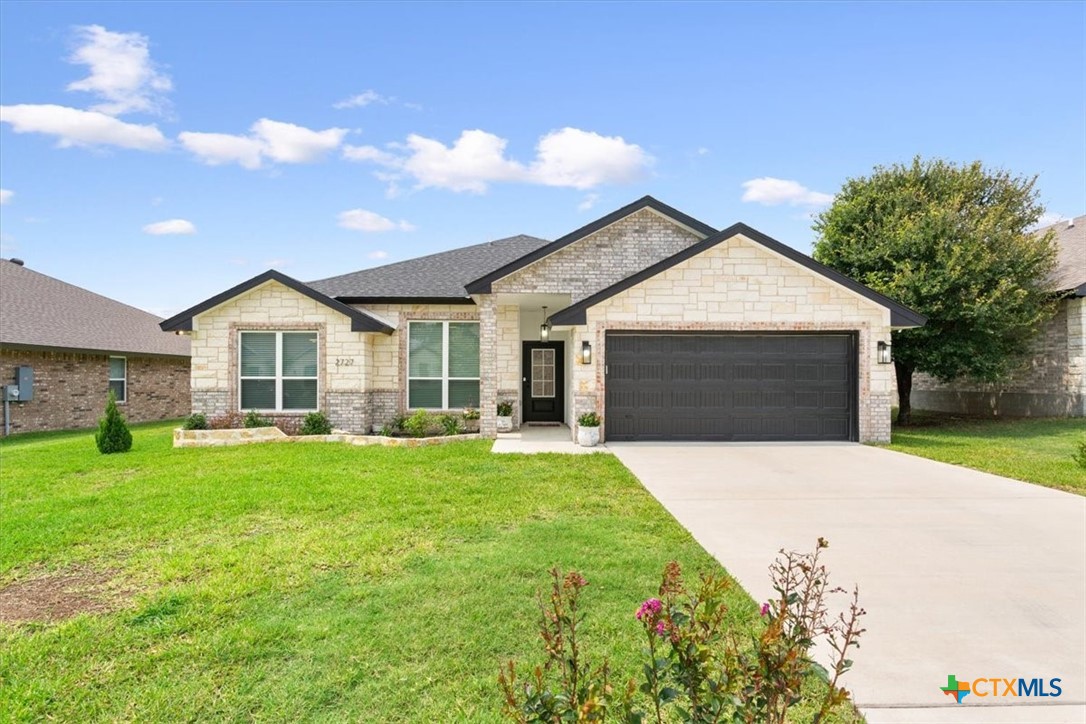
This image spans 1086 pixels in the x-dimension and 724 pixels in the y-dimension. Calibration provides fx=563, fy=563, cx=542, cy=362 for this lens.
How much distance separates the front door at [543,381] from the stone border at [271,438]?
3.59 meters

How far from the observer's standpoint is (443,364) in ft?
48.4

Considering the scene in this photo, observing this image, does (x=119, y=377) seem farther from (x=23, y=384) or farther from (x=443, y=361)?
(x=443, y=361)

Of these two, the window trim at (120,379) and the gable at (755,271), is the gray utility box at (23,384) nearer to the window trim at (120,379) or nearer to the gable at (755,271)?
the window trim at (120,379)

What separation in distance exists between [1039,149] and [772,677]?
18729 mm

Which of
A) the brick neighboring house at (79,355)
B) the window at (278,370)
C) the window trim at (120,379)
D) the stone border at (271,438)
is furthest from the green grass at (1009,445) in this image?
the window trim at (120,379)

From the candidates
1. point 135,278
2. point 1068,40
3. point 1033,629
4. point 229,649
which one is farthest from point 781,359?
point 135,278

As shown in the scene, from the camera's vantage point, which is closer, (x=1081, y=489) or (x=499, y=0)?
(x=1081, y=489)

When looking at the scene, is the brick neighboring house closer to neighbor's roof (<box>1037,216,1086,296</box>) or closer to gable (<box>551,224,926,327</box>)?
gable (<box>551,224,926,327</box>)

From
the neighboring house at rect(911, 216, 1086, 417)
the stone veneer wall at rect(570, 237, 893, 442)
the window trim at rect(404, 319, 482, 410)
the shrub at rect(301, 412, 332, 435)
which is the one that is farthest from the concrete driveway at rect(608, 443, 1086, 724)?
the neighboring house at rect(911, 216, 1086, 417)

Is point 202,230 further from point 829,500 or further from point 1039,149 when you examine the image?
point 1039,149

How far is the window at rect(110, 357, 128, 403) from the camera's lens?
64.0 ft

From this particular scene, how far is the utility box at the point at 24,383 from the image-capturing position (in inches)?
650

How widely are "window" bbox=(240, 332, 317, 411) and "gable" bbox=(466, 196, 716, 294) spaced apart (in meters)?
4.49

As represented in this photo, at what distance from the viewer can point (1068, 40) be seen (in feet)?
37.2
